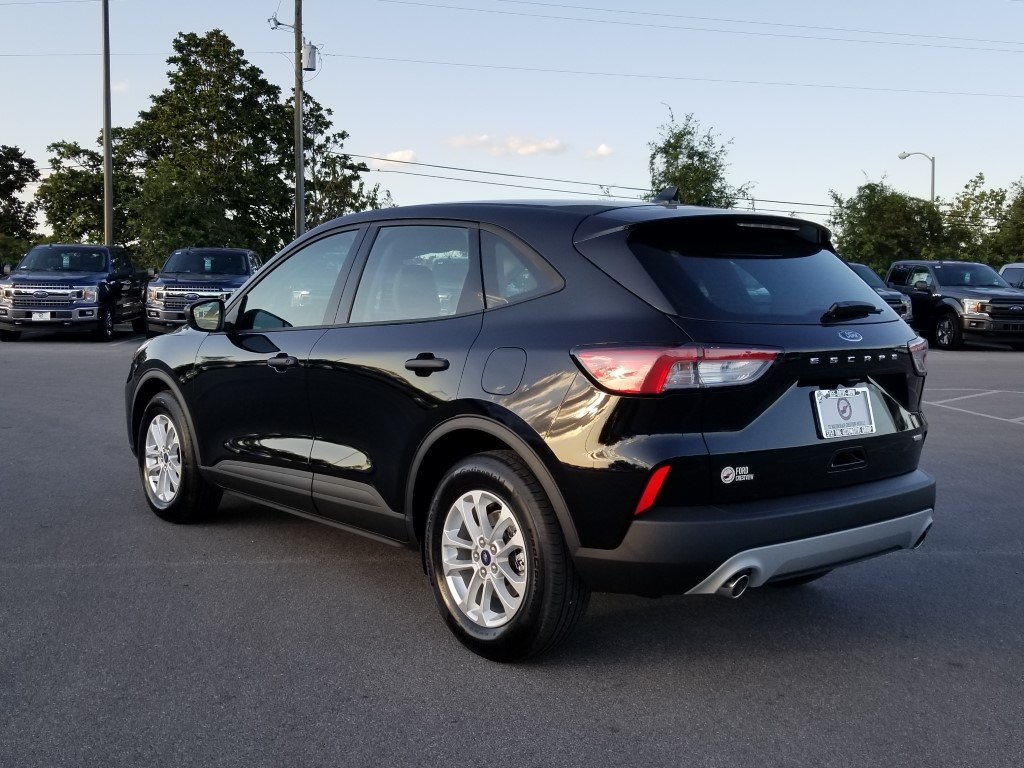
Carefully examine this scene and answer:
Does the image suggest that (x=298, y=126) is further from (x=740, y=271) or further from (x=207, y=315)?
(x=740, y=271)

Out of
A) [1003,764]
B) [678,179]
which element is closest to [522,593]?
[1003,764]

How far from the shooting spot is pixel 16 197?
3733 inches

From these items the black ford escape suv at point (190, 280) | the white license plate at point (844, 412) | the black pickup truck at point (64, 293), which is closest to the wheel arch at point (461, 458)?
the white license plate at point (844, 412)

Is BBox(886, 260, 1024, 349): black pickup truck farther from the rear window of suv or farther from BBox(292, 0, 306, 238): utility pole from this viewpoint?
the rear window of suv

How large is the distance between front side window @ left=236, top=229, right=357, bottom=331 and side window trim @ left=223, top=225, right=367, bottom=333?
11 millimetres

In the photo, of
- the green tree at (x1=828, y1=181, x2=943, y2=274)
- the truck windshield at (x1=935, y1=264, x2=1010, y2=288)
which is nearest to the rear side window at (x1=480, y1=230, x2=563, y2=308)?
the truck windshield at (x1=935, y1=264, x2=1010, y2=288)

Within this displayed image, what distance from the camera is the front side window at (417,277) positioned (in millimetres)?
4703

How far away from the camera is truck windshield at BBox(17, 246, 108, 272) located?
2289 centimetres

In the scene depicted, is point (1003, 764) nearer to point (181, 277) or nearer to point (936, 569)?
point (936, 569)

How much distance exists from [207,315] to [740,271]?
3212 mm

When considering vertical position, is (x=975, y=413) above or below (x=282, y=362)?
below

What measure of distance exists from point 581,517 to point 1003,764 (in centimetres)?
152

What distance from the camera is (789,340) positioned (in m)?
A: 4.06

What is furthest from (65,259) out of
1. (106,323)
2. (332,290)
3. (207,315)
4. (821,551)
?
(821,551)
